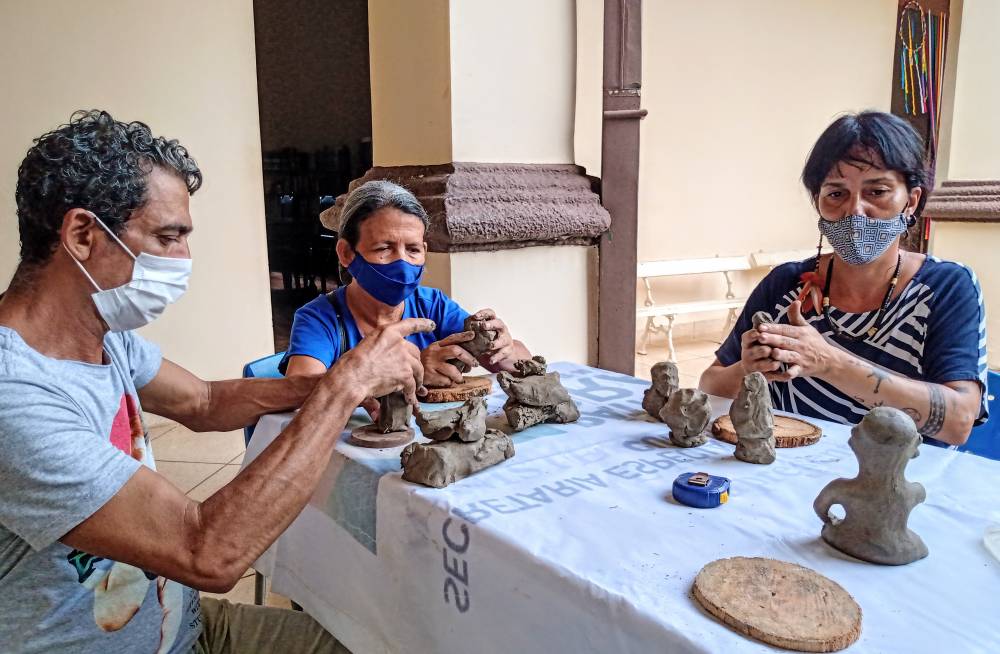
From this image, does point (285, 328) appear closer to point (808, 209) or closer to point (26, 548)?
point (26, 548)

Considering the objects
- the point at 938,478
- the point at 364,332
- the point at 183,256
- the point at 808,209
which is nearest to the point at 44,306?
the point at 183,256

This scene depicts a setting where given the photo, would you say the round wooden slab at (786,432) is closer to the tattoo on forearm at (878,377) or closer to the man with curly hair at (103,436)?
the tattoo on forearm at (878,377)

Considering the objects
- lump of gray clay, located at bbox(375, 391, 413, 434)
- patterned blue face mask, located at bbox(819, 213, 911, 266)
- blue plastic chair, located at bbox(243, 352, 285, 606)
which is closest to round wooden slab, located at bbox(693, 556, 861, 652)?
lump of gray clay, located at bbox(375, 391, 413, 434)

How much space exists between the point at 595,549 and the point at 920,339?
1348 mm

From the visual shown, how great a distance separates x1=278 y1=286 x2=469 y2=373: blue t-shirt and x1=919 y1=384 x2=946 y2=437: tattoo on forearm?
1.35 meters

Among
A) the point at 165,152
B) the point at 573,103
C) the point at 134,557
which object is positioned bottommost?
the point at 134,557

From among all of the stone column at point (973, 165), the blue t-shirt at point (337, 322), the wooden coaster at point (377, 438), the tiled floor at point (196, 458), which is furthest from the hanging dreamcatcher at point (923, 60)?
the tiled floor at point (196, 458)

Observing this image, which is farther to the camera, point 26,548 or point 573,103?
point 573,103

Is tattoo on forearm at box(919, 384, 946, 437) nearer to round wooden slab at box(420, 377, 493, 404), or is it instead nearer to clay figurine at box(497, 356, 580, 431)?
clay figurine at box(497, 356, 580, 431)

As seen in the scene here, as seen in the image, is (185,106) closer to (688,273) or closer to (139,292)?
(139,292)

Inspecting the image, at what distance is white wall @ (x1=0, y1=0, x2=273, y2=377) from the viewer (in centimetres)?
421

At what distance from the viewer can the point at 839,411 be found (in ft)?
6.61

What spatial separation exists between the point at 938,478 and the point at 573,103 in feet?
6.66

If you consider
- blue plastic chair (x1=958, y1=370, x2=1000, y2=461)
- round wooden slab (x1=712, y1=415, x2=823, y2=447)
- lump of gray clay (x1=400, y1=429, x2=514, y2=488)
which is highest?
lump of gray clay (x1=400, y1=429, x2=514, y2=488)
